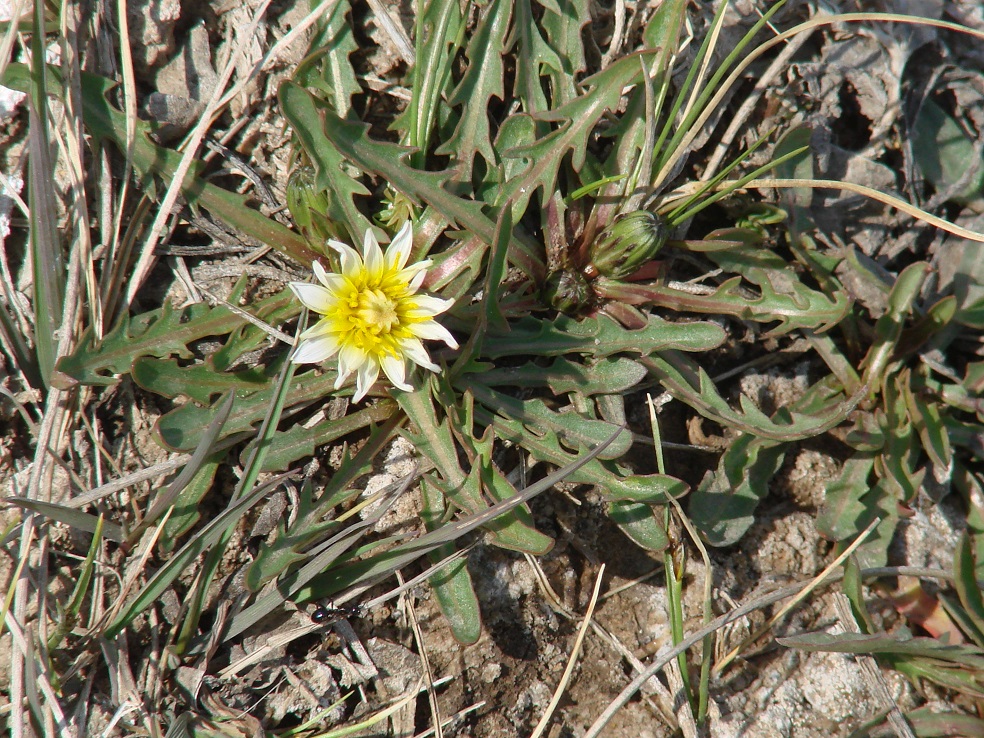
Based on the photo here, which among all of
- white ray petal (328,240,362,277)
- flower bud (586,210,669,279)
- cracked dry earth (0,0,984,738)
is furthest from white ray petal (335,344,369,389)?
flower bud (586,210,669,279)

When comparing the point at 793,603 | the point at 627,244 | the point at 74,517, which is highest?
the point at 627,244

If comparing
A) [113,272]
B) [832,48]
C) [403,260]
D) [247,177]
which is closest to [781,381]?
[832,48]

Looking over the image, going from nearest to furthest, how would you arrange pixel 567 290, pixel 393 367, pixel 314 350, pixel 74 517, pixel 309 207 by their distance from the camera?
pixel 314 350, pixel 393 367, pixel 74 517, pixel 309 207, pixel 567 290

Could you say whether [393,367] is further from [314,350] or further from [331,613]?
[331,613]

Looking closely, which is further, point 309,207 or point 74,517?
point 309,207

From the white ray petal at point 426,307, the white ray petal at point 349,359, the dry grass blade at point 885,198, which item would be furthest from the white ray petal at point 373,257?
the dry grass blade at point 885,198

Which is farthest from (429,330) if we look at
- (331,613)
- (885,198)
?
(885,198)
